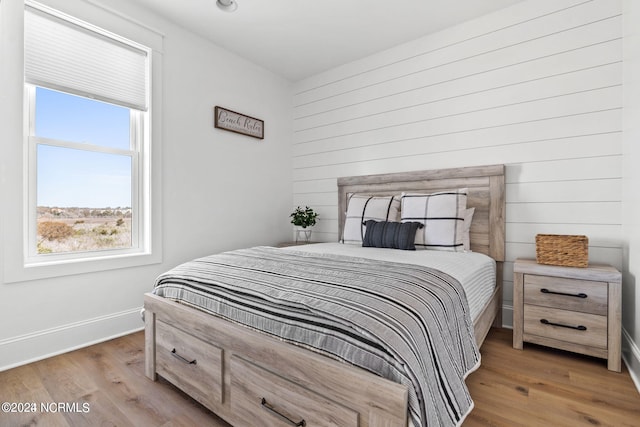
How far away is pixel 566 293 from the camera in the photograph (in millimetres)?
1966

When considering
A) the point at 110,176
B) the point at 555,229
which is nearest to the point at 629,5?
the point at 555,229

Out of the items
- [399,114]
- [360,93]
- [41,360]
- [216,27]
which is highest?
[216,27]

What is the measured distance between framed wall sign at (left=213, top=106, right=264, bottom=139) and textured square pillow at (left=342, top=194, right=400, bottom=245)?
4.73 feet

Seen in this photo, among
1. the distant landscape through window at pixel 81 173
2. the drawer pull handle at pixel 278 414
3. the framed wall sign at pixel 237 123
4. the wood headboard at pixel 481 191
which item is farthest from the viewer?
the framed wall sign at pixel 237 123

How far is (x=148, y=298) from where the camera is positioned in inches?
69.1

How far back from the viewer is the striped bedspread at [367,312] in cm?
96

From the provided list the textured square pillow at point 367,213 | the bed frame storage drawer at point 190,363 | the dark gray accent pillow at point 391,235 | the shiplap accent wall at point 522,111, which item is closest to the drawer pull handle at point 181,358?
→ the bed frame storage drawer at point 190,363

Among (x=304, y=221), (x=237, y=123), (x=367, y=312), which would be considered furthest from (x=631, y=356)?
(x=237, y=123)

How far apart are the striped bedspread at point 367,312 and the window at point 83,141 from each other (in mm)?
1143

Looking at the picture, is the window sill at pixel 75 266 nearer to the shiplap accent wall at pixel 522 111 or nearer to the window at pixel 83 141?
the window at pixel 83 141

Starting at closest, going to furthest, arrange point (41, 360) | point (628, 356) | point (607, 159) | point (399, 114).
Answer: point (628, 356), point (41, 360), point (607, 159), point (399, 114)

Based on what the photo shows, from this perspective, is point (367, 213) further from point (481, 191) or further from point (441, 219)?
point (481, 191)

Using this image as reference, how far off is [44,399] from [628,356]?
3258 millimetres

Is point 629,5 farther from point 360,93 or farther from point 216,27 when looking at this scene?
point 216,27
